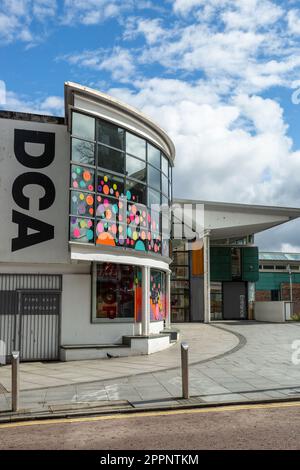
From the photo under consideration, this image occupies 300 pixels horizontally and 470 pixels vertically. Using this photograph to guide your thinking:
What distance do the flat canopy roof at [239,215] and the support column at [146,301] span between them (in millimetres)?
12132

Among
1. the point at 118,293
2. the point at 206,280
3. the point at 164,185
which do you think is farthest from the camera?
the point at 206,280

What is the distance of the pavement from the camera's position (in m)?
8.99

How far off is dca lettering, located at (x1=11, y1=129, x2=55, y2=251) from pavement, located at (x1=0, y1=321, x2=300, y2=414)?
146 inches

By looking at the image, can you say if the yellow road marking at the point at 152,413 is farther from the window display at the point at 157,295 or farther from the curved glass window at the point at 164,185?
the curved glass window at the point at 164,185

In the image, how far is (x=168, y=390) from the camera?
32.0 ft

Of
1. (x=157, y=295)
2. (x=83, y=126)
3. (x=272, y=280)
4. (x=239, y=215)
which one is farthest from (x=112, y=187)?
(x=272, y=280)

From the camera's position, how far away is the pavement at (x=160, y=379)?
8992 millimetres

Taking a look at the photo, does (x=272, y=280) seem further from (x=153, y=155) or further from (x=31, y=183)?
(x=31, y=183)

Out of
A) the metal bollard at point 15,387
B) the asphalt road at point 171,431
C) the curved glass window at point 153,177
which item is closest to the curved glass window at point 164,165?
the curved glass window at point 153,177

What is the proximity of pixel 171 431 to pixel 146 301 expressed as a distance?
9443 mm

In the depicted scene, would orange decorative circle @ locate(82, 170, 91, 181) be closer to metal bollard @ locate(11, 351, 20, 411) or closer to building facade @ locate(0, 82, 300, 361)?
building facade @ locate(0, 82, 300, 361)

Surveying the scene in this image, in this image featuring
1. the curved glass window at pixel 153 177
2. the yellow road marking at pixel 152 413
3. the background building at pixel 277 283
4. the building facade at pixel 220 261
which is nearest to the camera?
the yellow road marking at pixel 152 413

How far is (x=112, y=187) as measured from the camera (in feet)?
50.4

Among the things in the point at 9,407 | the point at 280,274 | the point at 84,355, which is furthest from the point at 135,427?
the point at 280,274
